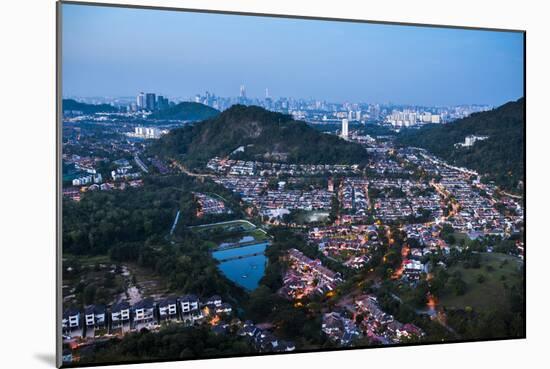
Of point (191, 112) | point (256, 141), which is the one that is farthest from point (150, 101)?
point (256, 141)

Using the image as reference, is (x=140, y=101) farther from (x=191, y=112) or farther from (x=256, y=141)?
(x=256, y=141)

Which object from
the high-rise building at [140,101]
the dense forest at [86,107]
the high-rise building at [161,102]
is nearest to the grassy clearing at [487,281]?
the high-rise building at [161,102]

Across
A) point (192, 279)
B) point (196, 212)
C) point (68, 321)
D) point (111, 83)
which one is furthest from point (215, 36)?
point (68, 321)

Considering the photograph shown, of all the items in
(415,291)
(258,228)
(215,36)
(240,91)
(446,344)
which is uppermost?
(215,36)

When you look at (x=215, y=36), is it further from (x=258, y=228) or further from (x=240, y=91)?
(x=258, y=228)

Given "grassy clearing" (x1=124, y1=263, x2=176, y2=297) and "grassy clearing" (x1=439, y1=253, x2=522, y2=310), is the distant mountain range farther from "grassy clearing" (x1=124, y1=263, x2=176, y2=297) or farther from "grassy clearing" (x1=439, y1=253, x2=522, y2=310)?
"grassy clearing" (x1=124, y1=263, x2=176, y2=297)

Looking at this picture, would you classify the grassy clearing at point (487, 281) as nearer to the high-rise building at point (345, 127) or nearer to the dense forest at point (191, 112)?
the high-rise building at point (345, 127)
